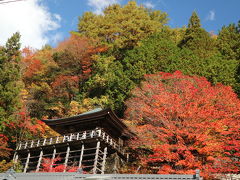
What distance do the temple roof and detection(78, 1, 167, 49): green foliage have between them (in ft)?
44.6

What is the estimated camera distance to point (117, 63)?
30406mm

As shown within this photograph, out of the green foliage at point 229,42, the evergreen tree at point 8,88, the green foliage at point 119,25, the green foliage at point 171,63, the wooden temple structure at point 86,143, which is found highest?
the green foliage at point 119,25

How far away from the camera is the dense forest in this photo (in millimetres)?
17016

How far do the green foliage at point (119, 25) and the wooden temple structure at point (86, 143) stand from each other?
13.8 metres

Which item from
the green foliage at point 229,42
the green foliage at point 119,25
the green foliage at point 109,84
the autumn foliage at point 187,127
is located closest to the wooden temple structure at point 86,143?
the autumn foliage at point 187,127

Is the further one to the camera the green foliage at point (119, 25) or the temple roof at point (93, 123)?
the green foliage at point (119, 25)

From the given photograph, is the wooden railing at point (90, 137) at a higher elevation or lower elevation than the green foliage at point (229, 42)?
lower

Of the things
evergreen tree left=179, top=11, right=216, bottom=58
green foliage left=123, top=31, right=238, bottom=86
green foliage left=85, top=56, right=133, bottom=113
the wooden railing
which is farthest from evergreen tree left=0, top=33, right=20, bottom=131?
evergreen tree left=179, top=11, right=216, bottom=58

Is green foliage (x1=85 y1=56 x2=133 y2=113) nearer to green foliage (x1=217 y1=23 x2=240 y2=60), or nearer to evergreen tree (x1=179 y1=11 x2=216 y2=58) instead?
evergreen tree (x1=179 y1=11 x2=216 y2=58)

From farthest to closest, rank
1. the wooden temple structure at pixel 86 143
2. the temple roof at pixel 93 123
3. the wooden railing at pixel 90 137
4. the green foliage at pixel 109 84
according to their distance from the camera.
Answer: the green foliage at pixel 109 84 → the temple roof at pixel 93 123 → the wooden temple structure at pixel 86 143 → the wooden railing at pixel 90 137

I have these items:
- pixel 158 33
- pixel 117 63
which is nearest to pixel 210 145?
pixel 117 63

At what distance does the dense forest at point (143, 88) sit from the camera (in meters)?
17.0

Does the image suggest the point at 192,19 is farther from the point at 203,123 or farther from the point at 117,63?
the point at 203,123

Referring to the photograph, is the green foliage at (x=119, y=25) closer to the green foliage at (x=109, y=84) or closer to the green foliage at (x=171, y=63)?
the green foliage at (x=171, y=63)
